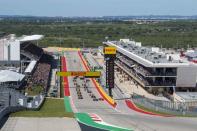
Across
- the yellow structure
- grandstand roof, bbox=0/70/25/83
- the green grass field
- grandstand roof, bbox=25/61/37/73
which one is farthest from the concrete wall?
grandstand roof, bbox=25/61/37/73

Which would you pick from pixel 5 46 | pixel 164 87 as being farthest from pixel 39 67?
pixel 164 87

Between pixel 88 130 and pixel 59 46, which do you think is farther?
pixel 59 46

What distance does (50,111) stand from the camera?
58250mm

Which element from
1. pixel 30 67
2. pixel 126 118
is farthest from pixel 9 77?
pixel 126 118

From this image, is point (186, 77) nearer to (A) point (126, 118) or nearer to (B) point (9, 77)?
(A) point (126, 118)

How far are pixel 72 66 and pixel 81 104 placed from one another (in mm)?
45671

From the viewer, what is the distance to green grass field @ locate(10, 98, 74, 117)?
5442 cm

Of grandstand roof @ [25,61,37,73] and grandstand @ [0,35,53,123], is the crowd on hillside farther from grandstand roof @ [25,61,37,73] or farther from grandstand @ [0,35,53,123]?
grandstand roof @ [25,61,37,73]

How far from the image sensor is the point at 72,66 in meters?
114

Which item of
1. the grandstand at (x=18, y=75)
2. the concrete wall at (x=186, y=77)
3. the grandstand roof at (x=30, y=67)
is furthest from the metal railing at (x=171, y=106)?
the grandstand roof at (x=30, y=67)

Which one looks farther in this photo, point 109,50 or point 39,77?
point 39,77

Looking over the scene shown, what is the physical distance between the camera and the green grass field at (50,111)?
54.4 metres

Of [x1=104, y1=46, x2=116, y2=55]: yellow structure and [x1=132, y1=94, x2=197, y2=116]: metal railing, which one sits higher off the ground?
[x1=104, y1=46, x2=116, y2=55]: yellow structure

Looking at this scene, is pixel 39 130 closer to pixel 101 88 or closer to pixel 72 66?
pixel 101 88
